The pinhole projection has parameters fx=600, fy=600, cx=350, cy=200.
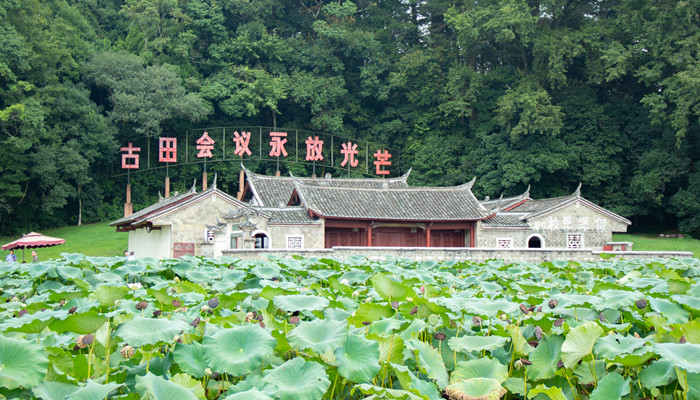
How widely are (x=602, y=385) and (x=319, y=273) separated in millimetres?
3726

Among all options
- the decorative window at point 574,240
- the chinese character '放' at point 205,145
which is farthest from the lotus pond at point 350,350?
the chinese character '放' at point 205,145

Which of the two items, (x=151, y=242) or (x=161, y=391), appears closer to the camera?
(x=161, y=391)

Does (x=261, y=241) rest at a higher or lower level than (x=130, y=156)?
lower

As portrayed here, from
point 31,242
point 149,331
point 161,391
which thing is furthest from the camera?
point 31,242

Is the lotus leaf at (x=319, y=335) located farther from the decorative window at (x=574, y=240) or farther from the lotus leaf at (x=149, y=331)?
the decorative window at (x=574, y=240)

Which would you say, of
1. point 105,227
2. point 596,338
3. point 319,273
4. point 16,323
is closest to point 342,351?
point 596,338

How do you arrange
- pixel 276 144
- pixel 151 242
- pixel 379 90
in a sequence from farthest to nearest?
1. pixel 379 90
2. pixel 276 144
3. pixel 151 242

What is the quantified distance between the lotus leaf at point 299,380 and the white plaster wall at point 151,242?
17.8 m

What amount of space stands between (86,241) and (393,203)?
555 inches

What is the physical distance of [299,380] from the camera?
6.60 ft

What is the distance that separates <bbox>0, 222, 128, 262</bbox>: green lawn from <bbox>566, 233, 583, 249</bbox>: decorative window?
17.6 metres

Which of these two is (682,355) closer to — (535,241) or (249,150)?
(535,241)

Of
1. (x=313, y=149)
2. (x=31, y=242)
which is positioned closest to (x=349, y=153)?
(x=313, y=149)

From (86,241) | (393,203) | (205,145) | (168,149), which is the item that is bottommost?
(86,241)
